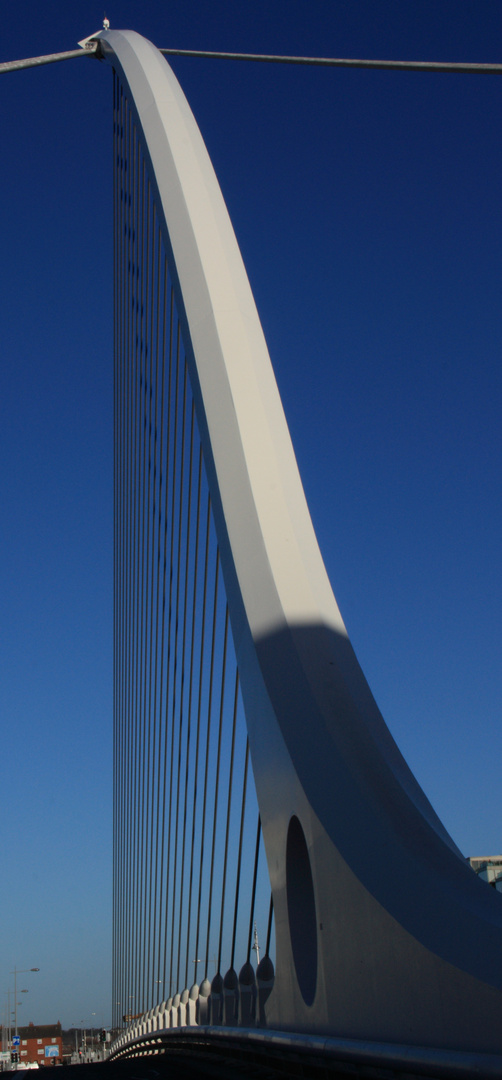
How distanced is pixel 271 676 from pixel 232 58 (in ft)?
18.2

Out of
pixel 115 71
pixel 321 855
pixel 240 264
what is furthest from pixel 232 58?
pixel 321 855

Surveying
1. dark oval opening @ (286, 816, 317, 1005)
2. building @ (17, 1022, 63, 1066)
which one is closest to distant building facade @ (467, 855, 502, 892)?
dark oval opening @ (286, 816, 317, 1005)

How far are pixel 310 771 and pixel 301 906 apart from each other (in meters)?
0.87

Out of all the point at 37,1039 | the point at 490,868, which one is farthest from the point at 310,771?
the point at 37,1039

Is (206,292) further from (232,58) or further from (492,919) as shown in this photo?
(492,919)

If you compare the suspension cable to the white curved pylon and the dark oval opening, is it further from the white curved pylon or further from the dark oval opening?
the dark oval opening

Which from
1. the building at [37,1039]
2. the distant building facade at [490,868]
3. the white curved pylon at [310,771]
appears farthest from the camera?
the building at [37,1039]

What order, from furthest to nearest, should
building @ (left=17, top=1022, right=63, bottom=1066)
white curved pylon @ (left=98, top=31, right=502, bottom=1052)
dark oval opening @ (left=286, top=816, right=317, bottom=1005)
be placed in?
1. building @ (left=17, top=1022, right=63, bottom=1066)
2. dark oval opening @ (left=286, top=816, right=317, bottom=1005)
3. white curved pylon @ (left=98, top=31, right=502, bottom=1052)

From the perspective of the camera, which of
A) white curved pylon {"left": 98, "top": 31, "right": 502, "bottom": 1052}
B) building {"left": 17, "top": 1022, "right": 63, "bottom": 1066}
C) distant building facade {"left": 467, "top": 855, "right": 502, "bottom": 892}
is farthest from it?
building {"left": 17, "top": 1022, "right": 63, "bottom": 1066}

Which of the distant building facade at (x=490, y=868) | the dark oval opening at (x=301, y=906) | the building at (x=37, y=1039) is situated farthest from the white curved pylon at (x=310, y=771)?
the building at (x=37, y=1039)

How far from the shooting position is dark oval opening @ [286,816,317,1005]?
16.4ft

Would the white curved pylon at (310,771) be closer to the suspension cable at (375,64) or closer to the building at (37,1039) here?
the suspension cable at (375,64)

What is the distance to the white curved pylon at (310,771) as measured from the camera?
3545 mm

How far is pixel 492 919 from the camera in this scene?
3389mm
